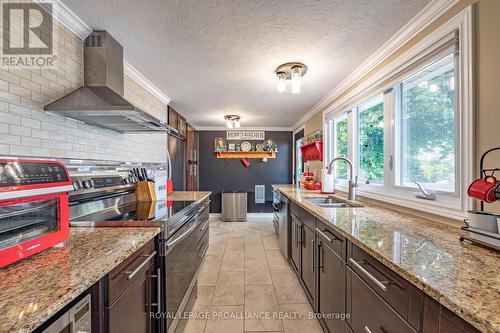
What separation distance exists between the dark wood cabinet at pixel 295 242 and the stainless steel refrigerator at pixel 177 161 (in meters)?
2.08

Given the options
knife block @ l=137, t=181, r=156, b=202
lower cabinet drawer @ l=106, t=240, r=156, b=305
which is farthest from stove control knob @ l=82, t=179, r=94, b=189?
lower cabinet drawer @ l=106, t=240, r=156, b=305

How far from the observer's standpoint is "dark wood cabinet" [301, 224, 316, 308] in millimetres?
1748

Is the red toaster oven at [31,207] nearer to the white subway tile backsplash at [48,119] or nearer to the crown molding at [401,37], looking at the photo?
the white subway tile backsplash at [48,119]

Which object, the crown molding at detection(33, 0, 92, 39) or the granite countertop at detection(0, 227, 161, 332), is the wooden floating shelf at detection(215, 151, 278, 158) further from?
the granite countertop at detection(0, 227, 161, 332)

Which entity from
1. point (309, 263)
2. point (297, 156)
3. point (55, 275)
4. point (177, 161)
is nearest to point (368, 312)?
point (309, 263)

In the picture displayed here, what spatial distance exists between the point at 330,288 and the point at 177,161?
308 centimetres

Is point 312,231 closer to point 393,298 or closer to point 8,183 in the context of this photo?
point 393,298

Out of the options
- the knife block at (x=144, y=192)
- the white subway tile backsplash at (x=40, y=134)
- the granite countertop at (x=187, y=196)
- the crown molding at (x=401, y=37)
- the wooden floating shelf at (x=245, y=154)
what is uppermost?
the crown molding at (x=401, y=37)

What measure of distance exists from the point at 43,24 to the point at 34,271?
1447mm

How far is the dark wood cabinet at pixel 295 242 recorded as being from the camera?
2.19 metres

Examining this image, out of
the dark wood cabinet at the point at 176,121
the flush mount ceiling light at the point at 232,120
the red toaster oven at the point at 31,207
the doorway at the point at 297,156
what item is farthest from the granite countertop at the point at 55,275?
the doorway at the point at 297,156

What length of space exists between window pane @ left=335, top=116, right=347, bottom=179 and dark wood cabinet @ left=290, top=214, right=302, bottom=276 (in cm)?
99

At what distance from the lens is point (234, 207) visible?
5016 mm

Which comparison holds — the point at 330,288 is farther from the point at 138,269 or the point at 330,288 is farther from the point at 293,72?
the point at 293,72
